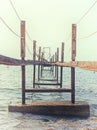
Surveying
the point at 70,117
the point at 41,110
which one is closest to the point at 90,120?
the point at 70,117

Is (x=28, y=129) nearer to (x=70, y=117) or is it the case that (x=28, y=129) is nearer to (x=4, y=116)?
(x=70, y=117)

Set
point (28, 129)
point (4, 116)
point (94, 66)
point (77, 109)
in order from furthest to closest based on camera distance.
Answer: point (4, 116) → point (77, 109) → point (28, 129) → point (94, 66)

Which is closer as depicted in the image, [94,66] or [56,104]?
[94,66]

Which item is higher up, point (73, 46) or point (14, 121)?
point (73, 46)

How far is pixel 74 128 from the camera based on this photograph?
15.6 metres

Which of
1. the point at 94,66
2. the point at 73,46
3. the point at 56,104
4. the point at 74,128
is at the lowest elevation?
the point at 74,128

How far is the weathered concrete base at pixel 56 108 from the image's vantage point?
53.8 ft

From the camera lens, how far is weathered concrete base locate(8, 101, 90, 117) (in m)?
16.4

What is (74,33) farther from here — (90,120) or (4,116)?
(4,116)

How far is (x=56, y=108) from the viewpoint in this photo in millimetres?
16641

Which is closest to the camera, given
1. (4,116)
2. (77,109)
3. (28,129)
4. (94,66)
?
(94,66)

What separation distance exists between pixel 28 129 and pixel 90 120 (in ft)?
11.6

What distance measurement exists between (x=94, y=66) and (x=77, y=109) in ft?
29.4

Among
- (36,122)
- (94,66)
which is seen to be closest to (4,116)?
(36,122)
